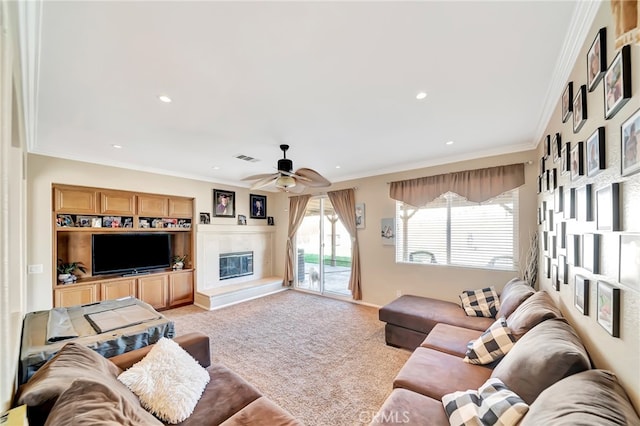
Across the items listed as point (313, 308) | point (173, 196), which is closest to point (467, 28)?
point (313, 308)

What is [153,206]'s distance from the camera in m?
4.68

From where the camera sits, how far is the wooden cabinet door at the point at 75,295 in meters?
3.62

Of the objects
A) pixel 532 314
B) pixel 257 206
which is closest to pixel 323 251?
pixel 257 206

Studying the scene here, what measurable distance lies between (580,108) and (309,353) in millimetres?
3224

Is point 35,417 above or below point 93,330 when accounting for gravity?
above

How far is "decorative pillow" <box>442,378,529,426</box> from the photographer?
120 cm

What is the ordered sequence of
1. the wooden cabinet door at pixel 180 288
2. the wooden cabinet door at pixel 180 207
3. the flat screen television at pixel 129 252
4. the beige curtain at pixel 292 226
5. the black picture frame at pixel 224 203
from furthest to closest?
the beige curtain at pixel 292 226 < the black picture frame at pixel 224 203 < the wooden cabinet door at pixel 180 207 < the wooden cabinet door at pixel 180 288 < the flat screen television at pixel 129 252

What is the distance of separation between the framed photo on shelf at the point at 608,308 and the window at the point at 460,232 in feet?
8.43

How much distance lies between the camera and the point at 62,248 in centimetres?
399

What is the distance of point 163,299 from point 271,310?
2.03 m

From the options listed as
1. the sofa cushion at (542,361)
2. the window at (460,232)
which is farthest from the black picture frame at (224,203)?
the sofa cushion at (542,361)

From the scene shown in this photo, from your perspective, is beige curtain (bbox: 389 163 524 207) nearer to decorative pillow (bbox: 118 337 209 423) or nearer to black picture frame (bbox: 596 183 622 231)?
black picture frame (bbox: 596 183 622 231)

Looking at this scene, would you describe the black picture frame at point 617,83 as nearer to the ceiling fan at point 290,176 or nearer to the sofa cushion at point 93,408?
the ceiling fan at point 290,176

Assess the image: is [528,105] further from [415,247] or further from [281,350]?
[281,350]
